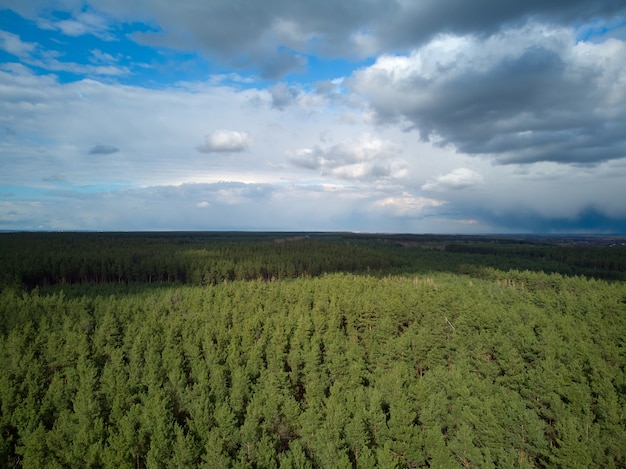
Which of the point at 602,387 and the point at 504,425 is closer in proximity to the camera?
the point at 504,425

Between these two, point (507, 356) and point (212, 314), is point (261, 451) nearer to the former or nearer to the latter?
point (507, 356)

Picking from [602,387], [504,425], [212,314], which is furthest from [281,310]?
[602,387]

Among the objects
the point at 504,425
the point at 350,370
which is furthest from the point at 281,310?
the point at 504,425

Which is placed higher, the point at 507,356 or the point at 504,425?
the point at 507,356

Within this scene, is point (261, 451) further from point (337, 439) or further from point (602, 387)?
point (602, 387)

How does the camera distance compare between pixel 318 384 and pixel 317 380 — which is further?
pixel 317 380

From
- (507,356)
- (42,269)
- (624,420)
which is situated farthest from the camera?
(42,269)

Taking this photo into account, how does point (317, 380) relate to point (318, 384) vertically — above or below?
above

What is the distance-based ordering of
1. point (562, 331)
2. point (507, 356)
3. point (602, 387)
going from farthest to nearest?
point (562, 331) < point (507, 356) < point (602, 387)
